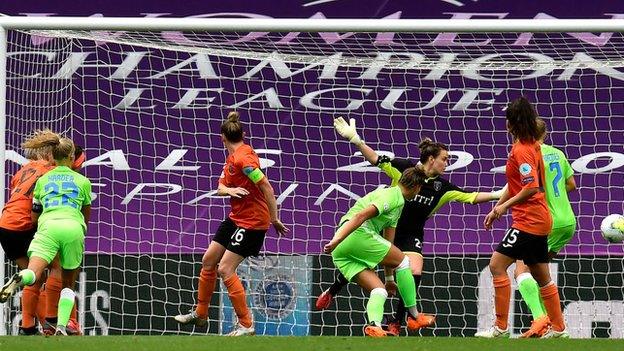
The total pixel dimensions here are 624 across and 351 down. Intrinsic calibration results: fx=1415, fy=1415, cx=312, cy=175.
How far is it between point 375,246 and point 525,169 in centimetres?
124

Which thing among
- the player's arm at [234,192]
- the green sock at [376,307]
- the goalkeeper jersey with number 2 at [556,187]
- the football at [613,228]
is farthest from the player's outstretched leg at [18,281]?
the football at [613,228]

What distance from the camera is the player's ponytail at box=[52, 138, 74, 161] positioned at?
30.7 feet

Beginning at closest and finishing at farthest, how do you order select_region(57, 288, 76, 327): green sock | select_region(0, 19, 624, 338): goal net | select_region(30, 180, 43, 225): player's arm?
select_region(57, 288, 76, 327): green sock
select_region(30, 180, 43, 225): player's arm
select_region(0, 19, 624, 338): goal net

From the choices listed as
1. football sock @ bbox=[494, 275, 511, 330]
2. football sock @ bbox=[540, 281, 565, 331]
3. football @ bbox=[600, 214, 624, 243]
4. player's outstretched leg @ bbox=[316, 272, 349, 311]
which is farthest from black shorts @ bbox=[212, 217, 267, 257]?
football @ bbox=[600, 214, 624, 243]

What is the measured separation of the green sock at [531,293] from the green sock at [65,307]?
9.63 ft

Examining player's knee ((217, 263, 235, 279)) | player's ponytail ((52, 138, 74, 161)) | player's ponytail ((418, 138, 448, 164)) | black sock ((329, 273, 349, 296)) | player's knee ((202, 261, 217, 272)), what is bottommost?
black sock ((329, 273, 349, 296))

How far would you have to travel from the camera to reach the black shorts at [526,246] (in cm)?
897

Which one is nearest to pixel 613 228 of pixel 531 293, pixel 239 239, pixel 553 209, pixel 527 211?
pixel 553 209

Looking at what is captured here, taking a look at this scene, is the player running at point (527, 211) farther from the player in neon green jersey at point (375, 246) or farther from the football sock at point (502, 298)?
the player in neon green jersey at point (375, 246)

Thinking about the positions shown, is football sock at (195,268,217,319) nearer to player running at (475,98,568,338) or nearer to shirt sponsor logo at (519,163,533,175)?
player running at (475,98,568,338)

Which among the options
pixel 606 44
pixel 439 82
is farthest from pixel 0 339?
pixel 606 44

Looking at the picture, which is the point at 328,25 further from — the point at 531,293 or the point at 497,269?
the point at 531,293

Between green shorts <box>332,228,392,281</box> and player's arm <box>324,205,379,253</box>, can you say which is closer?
player's arm <box>324,205,379,253</box>

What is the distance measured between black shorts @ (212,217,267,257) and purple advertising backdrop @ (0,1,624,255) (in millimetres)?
1801
